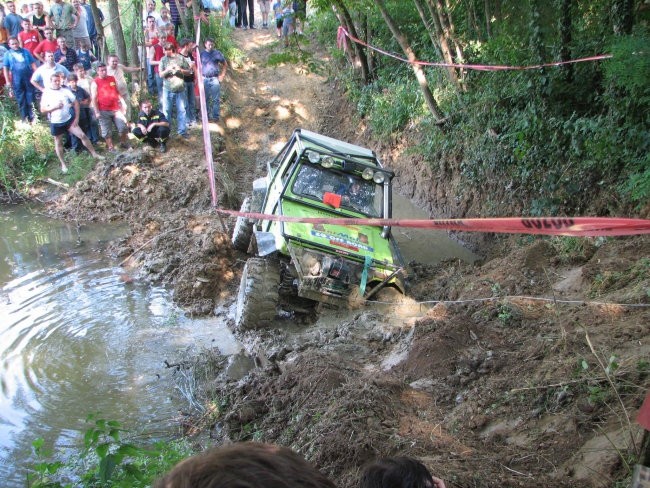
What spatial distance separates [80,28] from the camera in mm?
12297

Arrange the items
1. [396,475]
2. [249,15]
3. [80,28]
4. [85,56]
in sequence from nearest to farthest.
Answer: [396,475] → [85,56] → [80,28] → [249,15]

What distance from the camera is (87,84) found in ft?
36.3

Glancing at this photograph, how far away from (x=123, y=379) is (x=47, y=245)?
4.19m

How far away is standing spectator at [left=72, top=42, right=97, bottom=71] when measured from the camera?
12031 millimetres

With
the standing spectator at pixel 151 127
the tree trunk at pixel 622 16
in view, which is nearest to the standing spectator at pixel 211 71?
the standing spectator at pixel 151 127

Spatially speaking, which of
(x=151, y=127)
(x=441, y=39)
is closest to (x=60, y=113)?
(x=151, y=127)

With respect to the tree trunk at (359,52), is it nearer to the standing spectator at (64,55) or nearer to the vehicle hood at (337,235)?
the standing spectator at (64,55)

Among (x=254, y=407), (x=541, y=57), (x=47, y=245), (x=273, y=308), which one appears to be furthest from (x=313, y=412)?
(x=47, y=245)

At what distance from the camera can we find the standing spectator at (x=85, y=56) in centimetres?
1203

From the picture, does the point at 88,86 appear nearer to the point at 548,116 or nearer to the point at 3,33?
the point at 3,33

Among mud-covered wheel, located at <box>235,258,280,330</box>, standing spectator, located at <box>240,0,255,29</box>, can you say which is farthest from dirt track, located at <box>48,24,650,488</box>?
standing spectator, located at <box>240,0,255,29</box>

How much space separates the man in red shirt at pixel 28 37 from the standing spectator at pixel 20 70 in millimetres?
390

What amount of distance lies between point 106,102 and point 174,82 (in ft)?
4.32

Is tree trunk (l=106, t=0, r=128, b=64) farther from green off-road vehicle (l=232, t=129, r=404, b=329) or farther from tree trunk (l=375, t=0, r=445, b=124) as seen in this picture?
green off-road vehicle (l=232, t=129, r=404, b=329)
